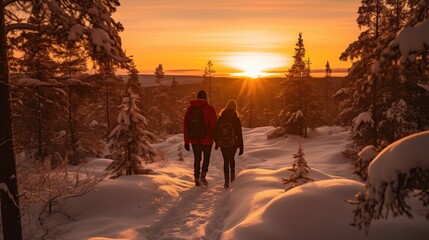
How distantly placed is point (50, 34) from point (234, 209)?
5.24 meters

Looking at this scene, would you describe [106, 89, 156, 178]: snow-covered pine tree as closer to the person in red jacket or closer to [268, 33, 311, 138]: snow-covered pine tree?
the person in red jacket

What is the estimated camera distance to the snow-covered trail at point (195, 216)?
21.0ft

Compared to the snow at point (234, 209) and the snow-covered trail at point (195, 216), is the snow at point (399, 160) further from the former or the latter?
the snow-covered trail at point (195, 216)

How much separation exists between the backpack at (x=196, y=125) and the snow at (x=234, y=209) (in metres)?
1.62

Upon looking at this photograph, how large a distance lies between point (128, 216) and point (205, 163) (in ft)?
11.6

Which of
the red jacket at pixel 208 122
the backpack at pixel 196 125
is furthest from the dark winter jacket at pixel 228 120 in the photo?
the backpack at pixel 196 125

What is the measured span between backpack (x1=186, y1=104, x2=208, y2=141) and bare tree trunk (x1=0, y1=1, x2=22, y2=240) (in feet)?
17.9

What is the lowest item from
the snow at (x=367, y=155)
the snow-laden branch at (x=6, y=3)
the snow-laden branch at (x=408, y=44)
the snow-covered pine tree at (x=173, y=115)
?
the snow-covered pine tree at (x=173, y=115)

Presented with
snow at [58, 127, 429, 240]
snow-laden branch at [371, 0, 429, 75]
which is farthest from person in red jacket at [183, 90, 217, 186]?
snow-laden branch at [371, 0, 429, 75]

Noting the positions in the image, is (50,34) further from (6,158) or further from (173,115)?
(173,115)

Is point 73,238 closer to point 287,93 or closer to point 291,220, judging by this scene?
point 291,220

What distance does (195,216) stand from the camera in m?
7.50

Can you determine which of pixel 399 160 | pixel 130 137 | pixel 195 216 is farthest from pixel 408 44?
pixel 130 137

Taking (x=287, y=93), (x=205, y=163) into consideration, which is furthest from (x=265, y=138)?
(x=205, y=163)
